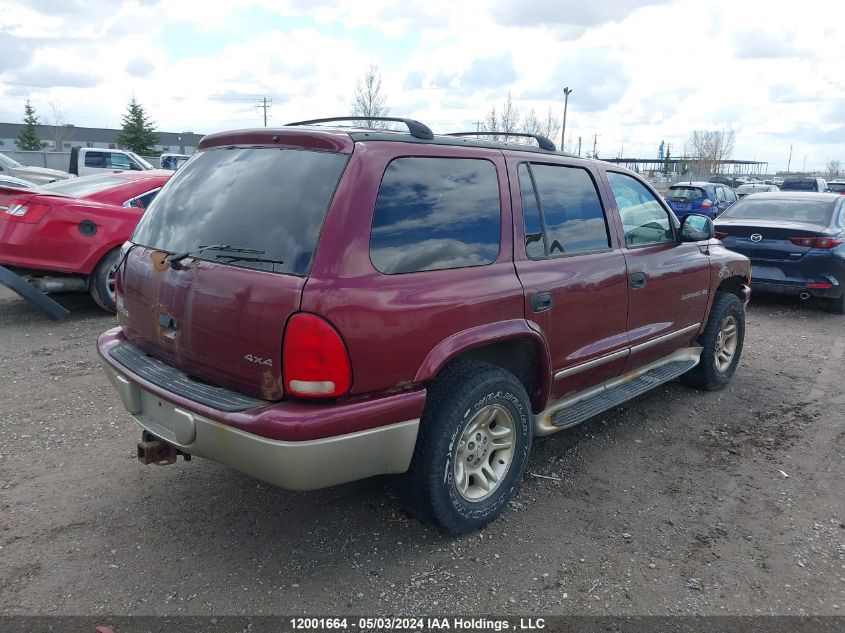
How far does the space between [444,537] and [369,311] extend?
129cm

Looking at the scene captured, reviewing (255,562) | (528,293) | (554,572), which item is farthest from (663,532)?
(255,562)

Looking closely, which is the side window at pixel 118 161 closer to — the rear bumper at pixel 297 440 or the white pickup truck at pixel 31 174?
the white pickup truck at pixel 31 174

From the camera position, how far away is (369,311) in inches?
103

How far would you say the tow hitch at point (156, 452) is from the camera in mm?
3023

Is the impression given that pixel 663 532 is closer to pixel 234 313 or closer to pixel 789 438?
pixel 789 438

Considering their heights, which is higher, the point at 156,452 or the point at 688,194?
the point at 688,194

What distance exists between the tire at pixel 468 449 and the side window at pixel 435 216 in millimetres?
550

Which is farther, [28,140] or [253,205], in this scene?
[28,140]

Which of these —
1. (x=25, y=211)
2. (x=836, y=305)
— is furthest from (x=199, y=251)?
(x=836, y=305)

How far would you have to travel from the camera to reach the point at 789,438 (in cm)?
455

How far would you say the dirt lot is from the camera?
2.79 metres

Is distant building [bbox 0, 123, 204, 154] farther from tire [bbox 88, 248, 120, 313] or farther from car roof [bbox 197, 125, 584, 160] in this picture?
car roof [bbox 197, 125, 584, 160]

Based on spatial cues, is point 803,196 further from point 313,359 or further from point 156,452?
point 156,452

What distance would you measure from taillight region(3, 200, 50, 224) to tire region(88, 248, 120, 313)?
0.71 m
